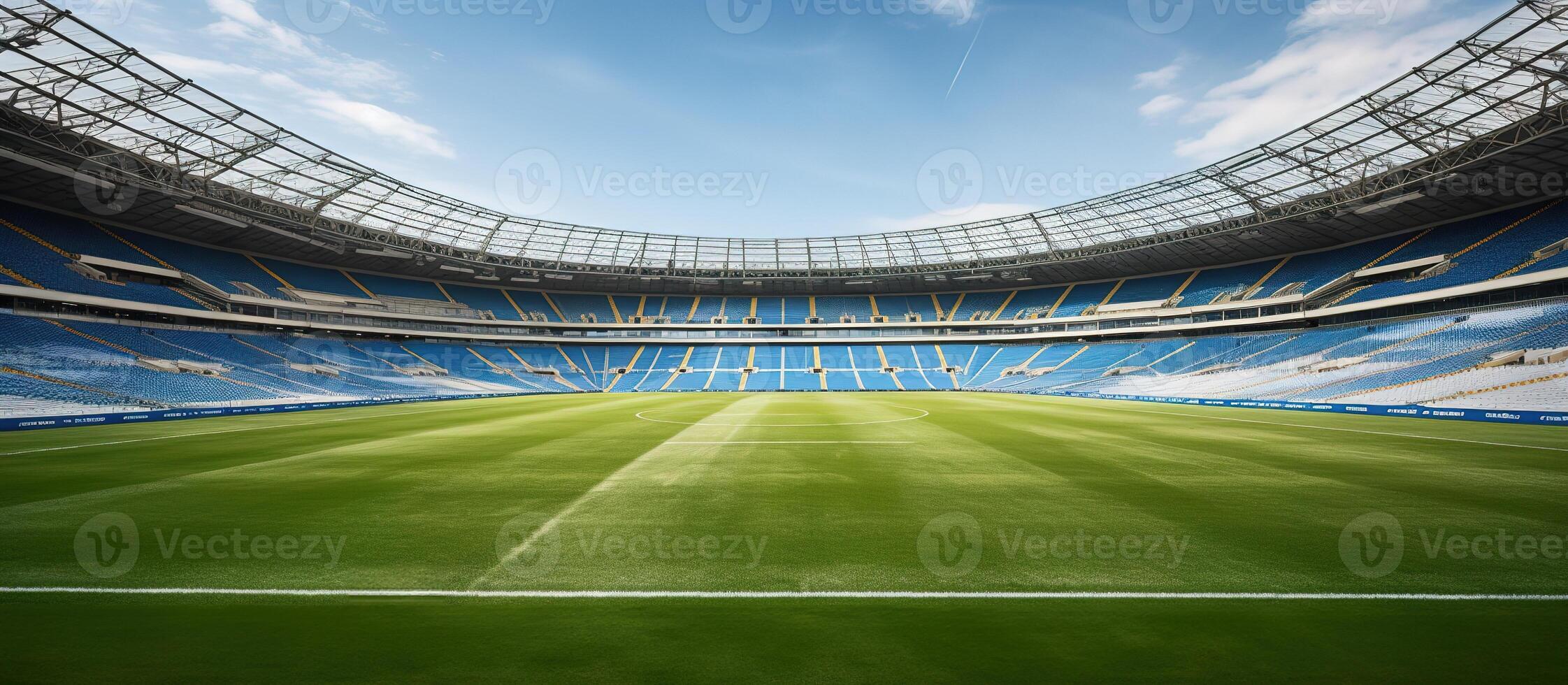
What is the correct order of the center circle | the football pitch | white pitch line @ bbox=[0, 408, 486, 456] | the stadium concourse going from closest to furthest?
the football pitch, white pitch line @ bbox=[0, 408, 486, 456], the center circle, the stadium concourse

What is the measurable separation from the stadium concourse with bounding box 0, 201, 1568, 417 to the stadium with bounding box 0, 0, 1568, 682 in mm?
342

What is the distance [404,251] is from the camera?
50594mm

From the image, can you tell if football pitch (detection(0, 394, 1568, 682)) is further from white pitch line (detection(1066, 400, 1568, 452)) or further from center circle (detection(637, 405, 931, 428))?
center circle (detection(637, 405, 931, 428))

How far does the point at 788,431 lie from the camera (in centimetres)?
1714

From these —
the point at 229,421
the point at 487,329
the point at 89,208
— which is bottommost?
the point at 229,421

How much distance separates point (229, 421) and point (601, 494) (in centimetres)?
2306

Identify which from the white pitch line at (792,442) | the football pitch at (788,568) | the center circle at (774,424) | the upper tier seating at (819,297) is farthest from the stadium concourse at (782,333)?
the white pitch line at (792,442)

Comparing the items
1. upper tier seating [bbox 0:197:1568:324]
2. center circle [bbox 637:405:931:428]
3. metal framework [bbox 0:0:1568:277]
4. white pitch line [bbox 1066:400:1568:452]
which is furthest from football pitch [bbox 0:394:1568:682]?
upper tier seating [bbox 0:197:1568:324]

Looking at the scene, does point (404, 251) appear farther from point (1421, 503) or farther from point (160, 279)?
point (1421, 503)

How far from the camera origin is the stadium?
4.06 meters

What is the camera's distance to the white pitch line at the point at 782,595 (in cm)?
458

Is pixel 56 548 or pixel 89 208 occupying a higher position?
pixel 89 208

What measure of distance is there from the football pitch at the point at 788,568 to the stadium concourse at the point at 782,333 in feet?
74.9

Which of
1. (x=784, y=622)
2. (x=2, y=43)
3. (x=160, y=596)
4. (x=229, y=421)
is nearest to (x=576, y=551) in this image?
(x=784, y=622)
